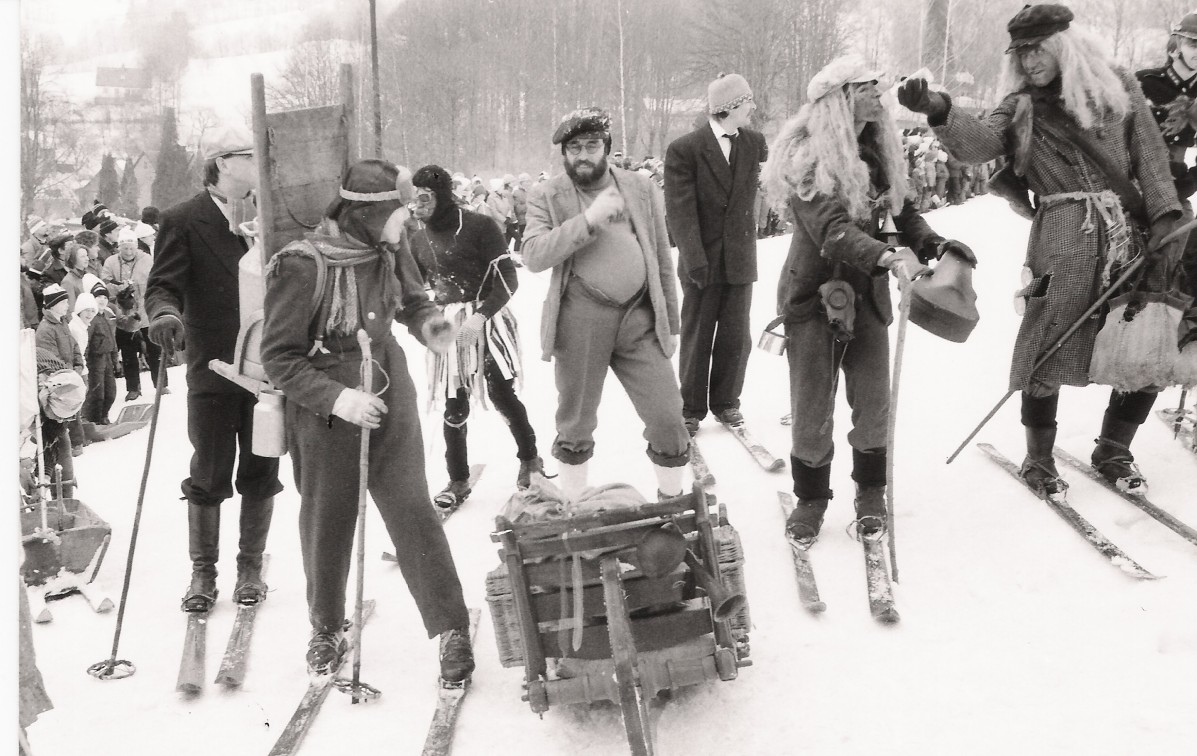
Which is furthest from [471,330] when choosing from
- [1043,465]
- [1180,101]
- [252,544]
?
[1180,101]

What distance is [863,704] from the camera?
3.34 m

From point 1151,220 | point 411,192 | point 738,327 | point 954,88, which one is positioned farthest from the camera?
point 954,88

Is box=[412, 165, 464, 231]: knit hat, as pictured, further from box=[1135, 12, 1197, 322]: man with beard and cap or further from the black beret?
box=[1135, 12, 1197, 322]: man with beard and cap

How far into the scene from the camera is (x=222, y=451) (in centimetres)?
436

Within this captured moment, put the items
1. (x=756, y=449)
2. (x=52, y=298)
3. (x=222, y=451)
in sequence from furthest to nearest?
(x=52, y=298), (x=756, y=449), (x=222, y=451)

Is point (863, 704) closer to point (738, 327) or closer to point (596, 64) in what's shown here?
point (738, 327)

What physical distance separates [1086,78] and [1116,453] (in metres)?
1.74

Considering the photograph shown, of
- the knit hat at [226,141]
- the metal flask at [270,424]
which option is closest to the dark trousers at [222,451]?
the metal flask at [270,424]

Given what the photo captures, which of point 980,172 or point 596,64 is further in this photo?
point 596,64

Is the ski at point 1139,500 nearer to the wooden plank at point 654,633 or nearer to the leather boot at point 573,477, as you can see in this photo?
the wooden plank at point 654,633

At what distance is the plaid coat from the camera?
14.3 feet

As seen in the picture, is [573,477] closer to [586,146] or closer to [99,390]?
[586,146]
